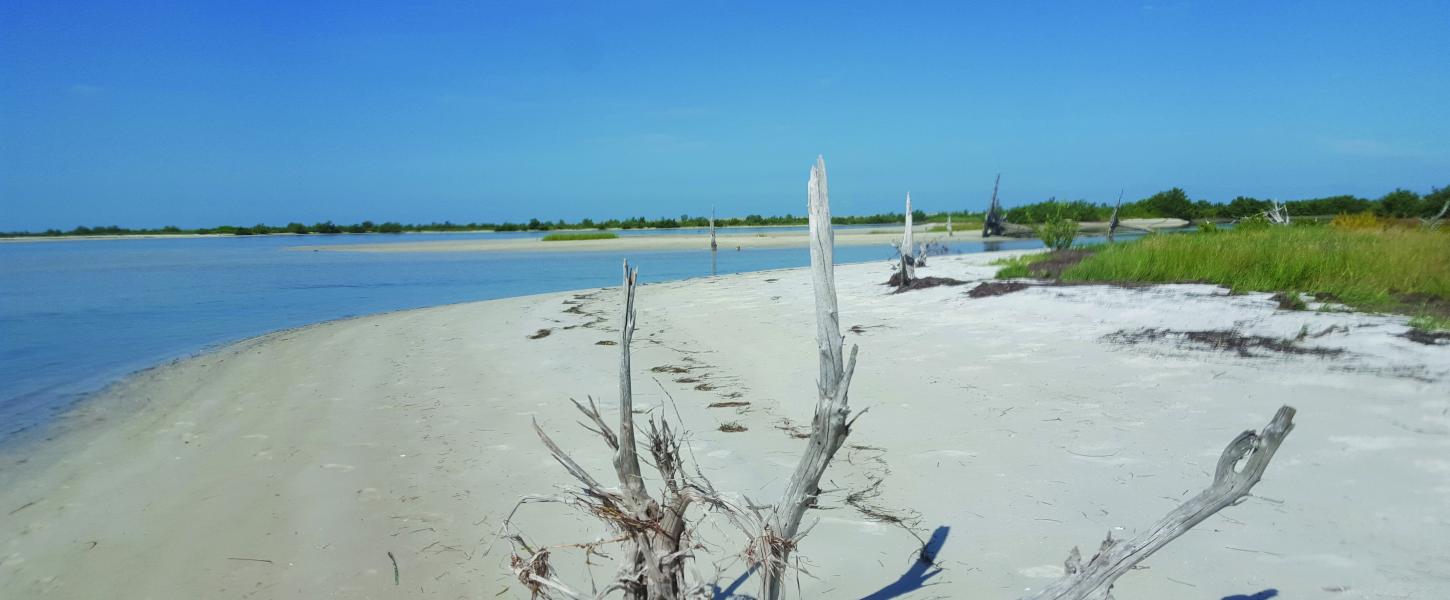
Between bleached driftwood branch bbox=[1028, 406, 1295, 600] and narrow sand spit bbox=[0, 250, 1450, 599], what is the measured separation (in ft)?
2.23

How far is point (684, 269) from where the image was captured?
26.1 meters

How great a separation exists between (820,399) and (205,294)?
71.7 feet

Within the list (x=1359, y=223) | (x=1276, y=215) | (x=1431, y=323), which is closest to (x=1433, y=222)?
(x=1359, y=223)

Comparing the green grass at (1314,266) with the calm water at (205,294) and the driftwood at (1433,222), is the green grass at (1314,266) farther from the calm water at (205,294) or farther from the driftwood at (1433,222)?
the calm water at (205,294)

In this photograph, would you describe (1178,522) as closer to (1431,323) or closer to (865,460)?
(865,460)

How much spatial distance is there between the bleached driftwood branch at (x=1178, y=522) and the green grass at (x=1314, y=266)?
6.92 meters

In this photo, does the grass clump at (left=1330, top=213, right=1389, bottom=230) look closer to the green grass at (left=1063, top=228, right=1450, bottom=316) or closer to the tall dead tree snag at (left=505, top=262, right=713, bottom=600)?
the green grass at (left=1063, top=228, right=1450, bottom=316)

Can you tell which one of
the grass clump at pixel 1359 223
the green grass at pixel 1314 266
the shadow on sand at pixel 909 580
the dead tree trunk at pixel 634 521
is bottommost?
the shadow on sand at pixel 909 580

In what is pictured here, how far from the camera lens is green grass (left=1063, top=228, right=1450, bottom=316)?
826 centimetres

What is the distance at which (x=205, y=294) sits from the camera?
2009cm

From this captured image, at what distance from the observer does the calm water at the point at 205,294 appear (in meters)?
9.99

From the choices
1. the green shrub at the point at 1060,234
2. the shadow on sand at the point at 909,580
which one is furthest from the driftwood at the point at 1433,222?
the shadow on sand at the point at 909,580

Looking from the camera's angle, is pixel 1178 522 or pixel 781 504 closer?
pixel 1178 522

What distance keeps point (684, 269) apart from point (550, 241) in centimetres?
2299
